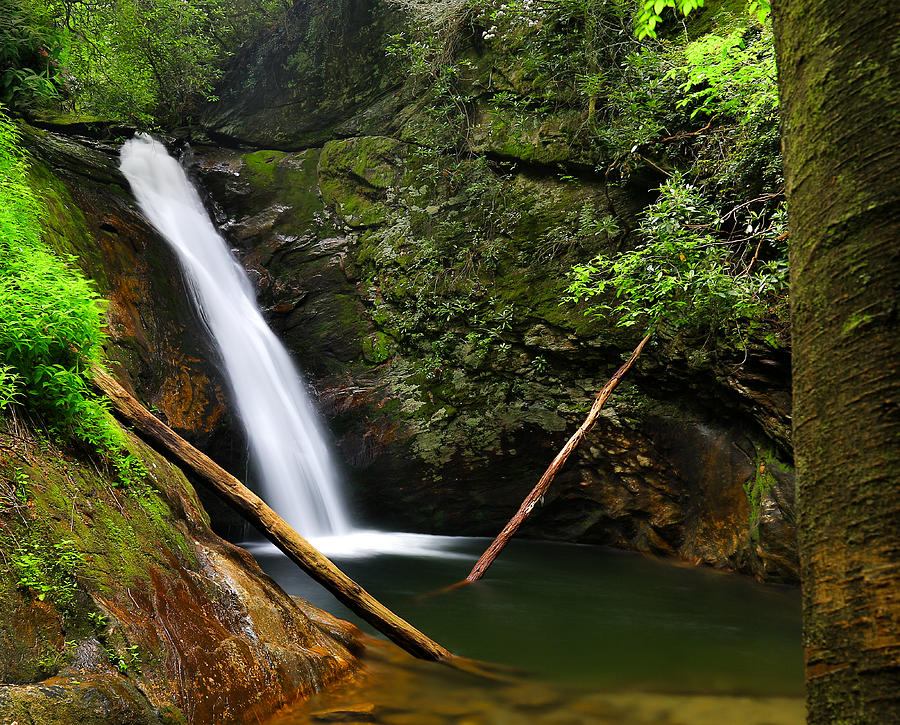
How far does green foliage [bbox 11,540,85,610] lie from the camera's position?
7.84 ft

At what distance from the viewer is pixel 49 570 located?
2.48m

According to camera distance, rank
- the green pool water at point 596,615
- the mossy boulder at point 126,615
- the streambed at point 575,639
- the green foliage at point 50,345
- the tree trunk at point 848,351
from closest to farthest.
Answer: the tree trunk at point 848,351
the mossy boulder at point 126,615
the green foliage at point 50,345
the streambed at point 575,639
the green pool water at point 596,615

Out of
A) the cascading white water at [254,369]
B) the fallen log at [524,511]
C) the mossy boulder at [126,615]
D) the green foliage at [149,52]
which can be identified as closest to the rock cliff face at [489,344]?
the cascading white water at [254,369]

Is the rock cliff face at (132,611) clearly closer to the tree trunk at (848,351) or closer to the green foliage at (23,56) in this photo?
the tree trunk at (848,351)

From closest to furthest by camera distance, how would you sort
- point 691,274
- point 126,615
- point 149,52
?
point 126,615 → point 691,274 → point 149,52

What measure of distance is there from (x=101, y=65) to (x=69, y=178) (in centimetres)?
622

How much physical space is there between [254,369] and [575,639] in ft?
22.1

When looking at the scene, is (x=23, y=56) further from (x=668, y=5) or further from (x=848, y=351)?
(x=848, y=351)

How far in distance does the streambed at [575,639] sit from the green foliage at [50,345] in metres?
2.05

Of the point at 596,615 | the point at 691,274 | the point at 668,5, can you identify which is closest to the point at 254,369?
the point at 596,615

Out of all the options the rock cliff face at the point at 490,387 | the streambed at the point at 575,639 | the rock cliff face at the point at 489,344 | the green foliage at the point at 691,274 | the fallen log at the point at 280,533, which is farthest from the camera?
the rock cliff face at the point at 489,344

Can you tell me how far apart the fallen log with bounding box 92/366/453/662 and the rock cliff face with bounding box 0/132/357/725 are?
21 cm

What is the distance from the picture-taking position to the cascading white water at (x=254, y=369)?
29.9 ft

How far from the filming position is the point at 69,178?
26.4 ft
